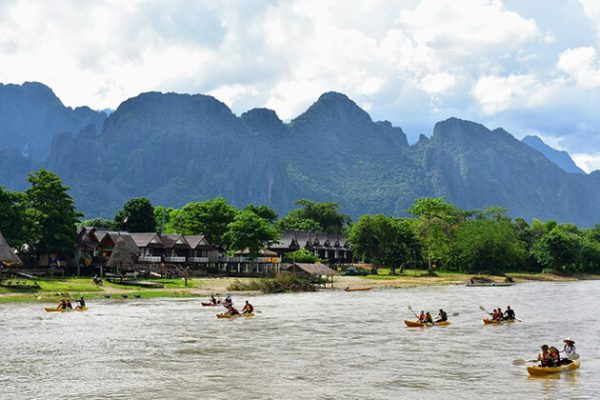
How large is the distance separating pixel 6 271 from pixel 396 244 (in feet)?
226

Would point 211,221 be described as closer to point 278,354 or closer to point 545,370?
point 278,354

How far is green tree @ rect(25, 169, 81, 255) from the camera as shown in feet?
267

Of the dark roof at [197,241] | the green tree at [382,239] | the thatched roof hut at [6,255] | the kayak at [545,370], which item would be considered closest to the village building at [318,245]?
the green tree at [382,239]

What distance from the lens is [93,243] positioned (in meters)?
95.3

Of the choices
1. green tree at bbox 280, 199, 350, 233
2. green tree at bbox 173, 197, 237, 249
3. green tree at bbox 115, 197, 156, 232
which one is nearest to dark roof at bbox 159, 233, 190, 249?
green tree at bbox 173, 197, 237, 249

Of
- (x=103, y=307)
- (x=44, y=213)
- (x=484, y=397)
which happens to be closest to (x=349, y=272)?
(x=44, y=213)

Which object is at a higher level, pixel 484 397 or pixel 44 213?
pixel 44 213

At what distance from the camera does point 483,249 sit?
122m

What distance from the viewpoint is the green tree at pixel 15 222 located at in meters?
72.8

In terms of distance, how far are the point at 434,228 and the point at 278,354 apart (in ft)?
318

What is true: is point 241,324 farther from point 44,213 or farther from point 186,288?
point 44,213

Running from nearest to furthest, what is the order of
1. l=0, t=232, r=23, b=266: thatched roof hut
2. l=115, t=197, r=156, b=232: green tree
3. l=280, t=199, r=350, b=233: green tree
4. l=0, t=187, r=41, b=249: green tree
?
l=0, t=232, r=23, b=266: thatched roof hut → l=0, t=187, r=41, b=249: green tree → l=115, t=197, r=156, b=232: green tree → l=280, t=199, r=350, b=233: green tree

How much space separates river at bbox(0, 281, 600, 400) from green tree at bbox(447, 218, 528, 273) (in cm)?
6435

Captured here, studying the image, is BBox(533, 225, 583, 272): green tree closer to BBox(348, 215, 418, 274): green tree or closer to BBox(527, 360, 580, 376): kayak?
BBox(348, 215, 418, 274): green tree
